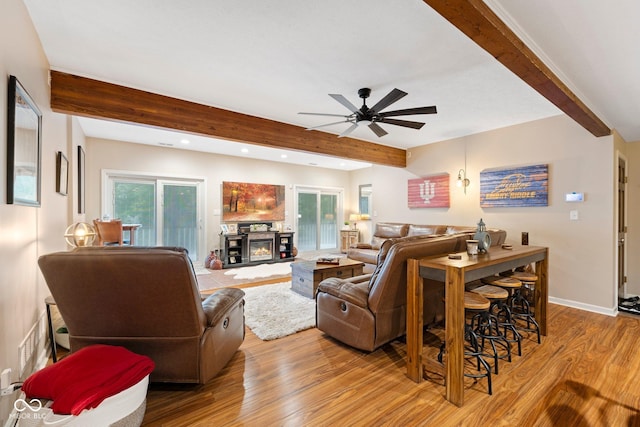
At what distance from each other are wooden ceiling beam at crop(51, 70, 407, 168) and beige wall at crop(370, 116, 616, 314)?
7.77 feet

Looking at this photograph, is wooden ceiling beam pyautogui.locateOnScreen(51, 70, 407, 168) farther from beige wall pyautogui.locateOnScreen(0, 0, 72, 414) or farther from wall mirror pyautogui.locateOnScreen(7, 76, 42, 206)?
wall mirror pyautogui.locateOnScreen(7, 76, 42, 206)

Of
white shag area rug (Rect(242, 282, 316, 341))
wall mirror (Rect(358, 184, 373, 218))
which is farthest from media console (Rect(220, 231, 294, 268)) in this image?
wall mirror (Rect(358, 184, 373, 218))

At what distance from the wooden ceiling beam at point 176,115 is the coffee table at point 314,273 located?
6.17 ft

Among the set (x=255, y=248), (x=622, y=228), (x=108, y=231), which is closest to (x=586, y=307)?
(x=622, y=228)

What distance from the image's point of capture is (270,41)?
2.31 metres

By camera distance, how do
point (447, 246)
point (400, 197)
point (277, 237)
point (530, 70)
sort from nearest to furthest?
1. point (530, 70)
2. point (447, 246)
3. point (400, 197)
4. point (277, 237)

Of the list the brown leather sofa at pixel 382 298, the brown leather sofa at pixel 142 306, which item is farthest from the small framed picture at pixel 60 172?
the brown leather sofa at pixel 382 298

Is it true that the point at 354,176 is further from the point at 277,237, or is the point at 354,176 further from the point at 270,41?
the point at 270,41

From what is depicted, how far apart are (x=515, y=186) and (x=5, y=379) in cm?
565

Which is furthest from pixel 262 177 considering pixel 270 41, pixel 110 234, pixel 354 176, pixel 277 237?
pixel 270 41

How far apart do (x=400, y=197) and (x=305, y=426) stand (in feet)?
17.2

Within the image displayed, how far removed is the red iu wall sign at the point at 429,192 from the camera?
5398 mm

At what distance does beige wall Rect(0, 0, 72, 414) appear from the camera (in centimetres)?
158

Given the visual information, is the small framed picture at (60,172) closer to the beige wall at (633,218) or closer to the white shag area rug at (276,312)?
the white shag area rug at (276,312)
